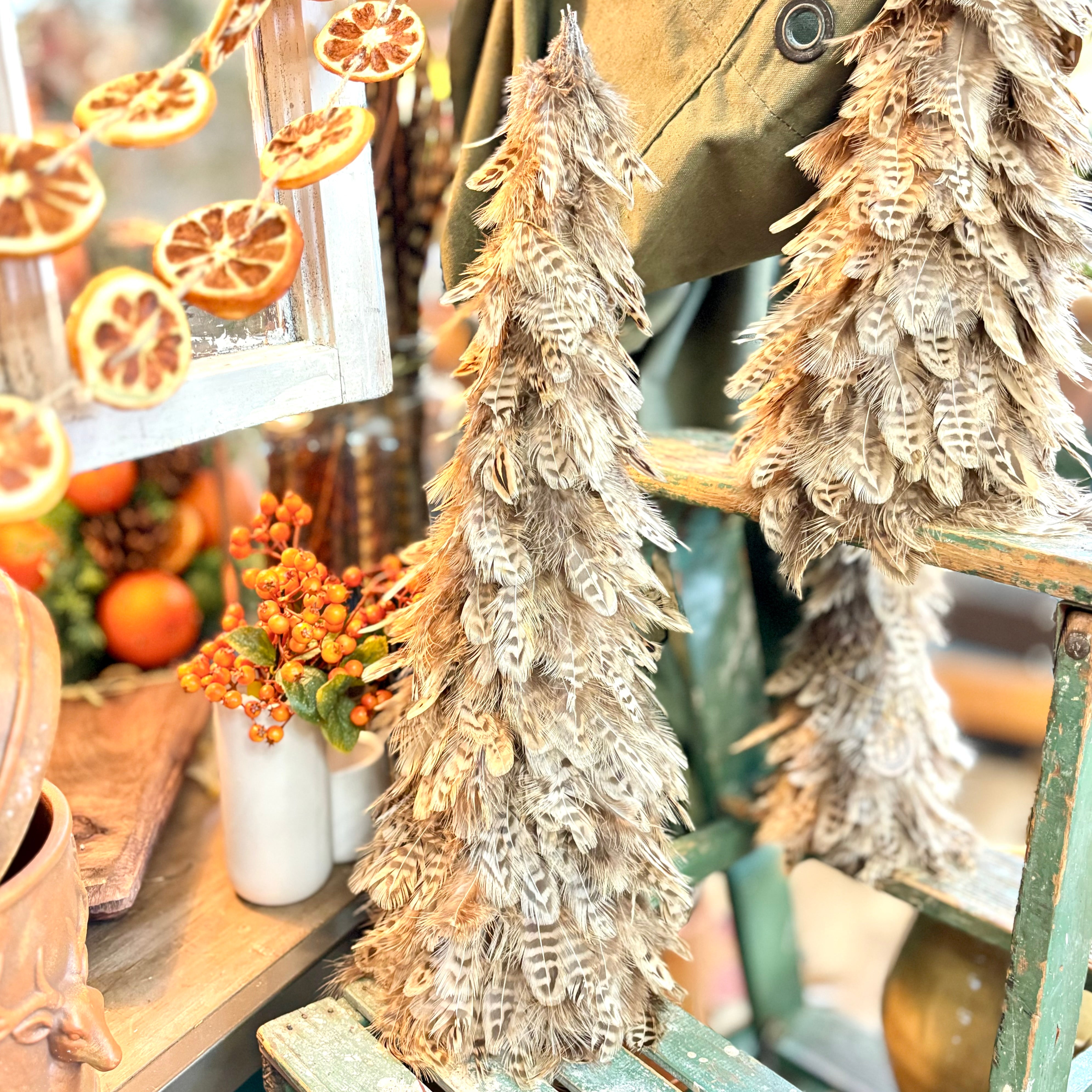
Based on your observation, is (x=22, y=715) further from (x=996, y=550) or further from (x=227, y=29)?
(x=996, y=550)

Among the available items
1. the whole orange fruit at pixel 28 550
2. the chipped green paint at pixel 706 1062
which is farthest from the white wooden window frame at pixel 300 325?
the whole orange fruit at pixel 28 550

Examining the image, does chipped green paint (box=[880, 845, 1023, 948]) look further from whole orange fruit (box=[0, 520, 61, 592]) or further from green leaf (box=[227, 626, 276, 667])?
whole orange fruit (box=[0, 520, 61, 592])

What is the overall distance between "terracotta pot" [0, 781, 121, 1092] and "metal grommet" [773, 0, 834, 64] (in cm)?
83

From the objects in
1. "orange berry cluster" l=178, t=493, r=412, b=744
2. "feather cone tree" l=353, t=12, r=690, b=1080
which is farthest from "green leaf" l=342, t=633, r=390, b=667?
"feather cone tree" l=353, t=12, r=690, b=1080

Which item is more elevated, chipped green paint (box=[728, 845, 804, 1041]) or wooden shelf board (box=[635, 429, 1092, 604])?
wooden shelf board (box=[635, 429, 1092, 604])

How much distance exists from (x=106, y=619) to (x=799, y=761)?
0.98 meters

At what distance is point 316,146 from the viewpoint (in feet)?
1.99

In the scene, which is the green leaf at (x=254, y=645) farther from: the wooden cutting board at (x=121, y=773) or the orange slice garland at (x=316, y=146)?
the orange slice garland at (x=316, y=146)

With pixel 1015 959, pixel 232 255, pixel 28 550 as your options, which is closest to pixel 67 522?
pixel 28 550

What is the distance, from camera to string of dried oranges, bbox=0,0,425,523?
496mm

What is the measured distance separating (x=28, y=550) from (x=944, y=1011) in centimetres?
135

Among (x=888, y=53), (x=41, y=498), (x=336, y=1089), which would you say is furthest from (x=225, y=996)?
(x=888, y=53)

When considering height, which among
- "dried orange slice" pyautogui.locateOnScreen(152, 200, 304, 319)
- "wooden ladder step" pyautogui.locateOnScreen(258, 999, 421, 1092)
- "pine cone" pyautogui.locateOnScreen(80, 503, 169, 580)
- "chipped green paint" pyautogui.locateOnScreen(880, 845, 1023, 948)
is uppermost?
"dried orange slice" pyautogui.locateOnScreen(152, 200, 304, 319)

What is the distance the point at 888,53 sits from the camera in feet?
2.50
